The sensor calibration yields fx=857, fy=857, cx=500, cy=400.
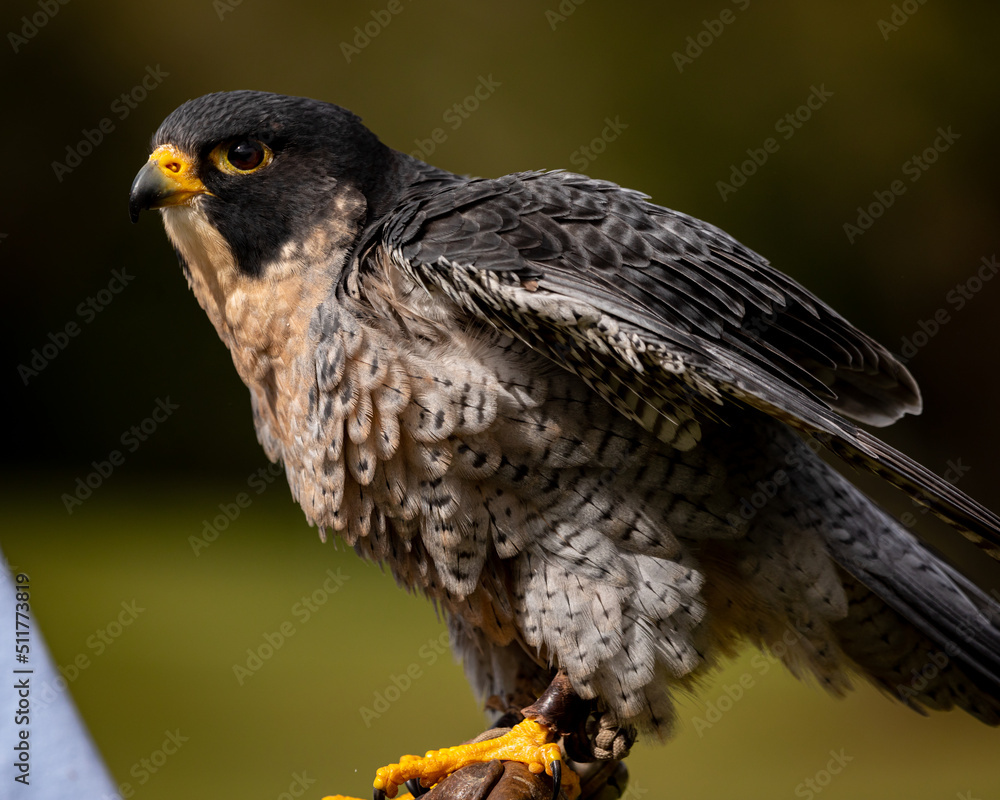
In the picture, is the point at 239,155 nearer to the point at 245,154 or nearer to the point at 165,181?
the point at 245,154

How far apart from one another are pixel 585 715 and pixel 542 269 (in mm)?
1123

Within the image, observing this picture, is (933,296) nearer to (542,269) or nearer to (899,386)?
(899,386)

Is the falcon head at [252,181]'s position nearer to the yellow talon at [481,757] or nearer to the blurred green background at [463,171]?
the yellow talon at [481,757]

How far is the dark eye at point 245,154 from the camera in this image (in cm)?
193

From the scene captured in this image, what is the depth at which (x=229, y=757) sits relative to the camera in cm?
366

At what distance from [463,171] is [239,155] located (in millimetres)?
2529

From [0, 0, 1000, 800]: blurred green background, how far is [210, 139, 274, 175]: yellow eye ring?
2.49 metres

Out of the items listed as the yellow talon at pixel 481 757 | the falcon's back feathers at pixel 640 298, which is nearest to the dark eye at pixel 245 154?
the falcon's back feathers at pixel 640 298

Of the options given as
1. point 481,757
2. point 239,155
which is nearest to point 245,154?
point 239,155

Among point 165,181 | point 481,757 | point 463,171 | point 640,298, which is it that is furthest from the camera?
point 463,171

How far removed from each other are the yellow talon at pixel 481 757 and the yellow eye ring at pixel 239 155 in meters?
1.43

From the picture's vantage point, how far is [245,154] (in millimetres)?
1932

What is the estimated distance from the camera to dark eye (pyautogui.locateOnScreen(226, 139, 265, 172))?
1928 mm

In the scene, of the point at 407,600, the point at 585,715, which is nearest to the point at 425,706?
the point at 407,600
